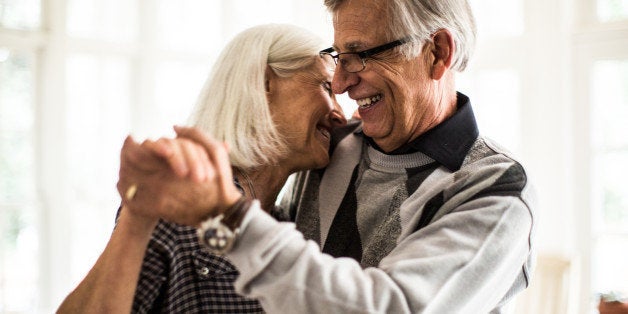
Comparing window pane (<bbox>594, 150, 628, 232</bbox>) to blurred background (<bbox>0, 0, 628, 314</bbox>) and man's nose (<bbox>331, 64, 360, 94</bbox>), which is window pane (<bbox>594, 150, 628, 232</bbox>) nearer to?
blurred background (<bbox>0, 0, 628, 314</bbox>)

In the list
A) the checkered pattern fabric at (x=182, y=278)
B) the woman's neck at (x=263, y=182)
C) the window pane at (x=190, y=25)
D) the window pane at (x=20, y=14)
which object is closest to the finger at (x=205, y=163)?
the checkered pattern fabric at (x=182, y=278)

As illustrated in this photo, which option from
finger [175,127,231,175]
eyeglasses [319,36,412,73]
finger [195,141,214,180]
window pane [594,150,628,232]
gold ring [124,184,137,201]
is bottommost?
window pane [594,150,628,232]

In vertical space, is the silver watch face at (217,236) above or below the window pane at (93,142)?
above

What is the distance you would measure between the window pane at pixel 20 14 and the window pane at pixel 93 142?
0.30 metres

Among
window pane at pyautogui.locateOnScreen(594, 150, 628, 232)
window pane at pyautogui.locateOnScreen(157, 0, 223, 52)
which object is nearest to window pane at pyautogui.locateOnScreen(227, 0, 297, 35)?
window pane at pyautogui.locateOnScreen(157, 0, 223, 52)

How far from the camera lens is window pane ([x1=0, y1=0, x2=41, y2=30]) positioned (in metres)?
3.65

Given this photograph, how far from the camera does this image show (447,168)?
1.29 meters

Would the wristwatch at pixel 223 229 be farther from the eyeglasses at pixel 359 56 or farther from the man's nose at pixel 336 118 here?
the man's nose at pixel 336 118

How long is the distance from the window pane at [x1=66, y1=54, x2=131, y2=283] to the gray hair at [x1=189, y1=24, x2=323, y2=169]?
8.69 ft

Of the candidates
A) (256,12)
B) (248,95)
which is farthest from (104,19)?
(248,95)

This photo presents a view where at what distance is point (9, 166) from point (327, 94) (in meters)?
2.80

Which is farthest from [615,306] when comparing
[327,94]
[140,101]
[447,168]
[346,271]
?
[140,101]

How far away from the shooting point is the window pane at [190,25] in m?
4.23

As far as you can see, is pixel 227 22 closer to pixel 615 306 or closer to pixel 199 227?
pixel 615 306
